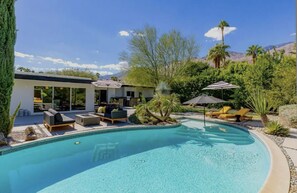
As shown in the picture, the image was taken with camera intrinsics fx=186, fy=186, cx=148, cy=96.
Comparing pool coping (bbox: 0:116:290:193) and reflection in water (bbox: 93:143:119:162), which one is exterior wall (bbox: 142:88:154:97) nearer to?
pool coping (bbox: 0:116:290:193)

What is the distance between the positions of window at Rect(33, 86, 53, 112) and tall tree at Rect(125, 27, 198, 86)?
9266 millimetres

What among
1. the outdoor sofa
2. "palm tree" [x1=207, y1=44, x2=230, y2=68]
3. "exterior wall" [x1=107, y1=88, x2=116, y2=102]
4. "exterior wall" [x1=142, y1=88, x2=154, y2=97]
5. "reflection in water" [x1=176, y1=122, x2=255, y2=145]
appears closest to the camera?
"reflection in water" [x1=176, y1=122, x2=255, y2=145]

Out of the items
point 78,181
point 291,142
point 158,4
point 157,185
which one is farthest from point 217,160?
point 158,4

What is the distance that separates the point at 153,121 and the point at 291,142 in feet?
25.3

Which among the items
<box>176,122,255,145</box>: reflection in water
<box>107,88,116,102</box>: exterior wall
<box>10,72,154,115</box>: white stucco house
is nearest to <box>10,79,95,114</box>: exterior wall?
<box>10,72,154,115</box>: white stucco house

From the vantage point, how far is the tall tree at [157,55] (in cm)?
2138

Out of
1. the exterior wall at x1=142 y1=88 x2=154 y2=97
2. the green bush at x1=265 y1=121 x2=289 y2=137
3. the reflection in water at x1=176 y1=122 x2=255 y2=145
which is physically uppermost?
the exterior wall at x1=142 y1=88 x2=154 y2=97

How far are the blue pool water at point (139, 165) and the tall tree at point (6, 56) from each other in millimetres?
1977

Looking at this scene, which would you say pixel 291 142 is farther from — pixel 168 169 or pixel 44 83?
pixel 44 83

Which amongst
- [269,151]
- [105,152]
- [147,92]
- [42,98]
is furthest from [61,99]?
[269,151]

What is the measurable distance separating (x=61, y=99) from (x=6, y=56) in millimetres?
9081

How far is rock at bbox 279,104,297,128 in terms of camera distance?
1062cm

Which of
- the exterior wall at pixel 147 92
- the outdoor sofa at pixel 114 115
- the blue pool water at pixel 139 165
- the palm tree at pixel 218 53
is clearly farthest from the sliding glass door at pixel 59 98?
the palm tree at pixel 218 53

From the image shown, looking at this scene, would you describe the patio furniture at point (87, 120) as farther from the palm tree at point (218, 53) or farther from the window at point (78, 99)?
the palm tree at point (218, 53)
